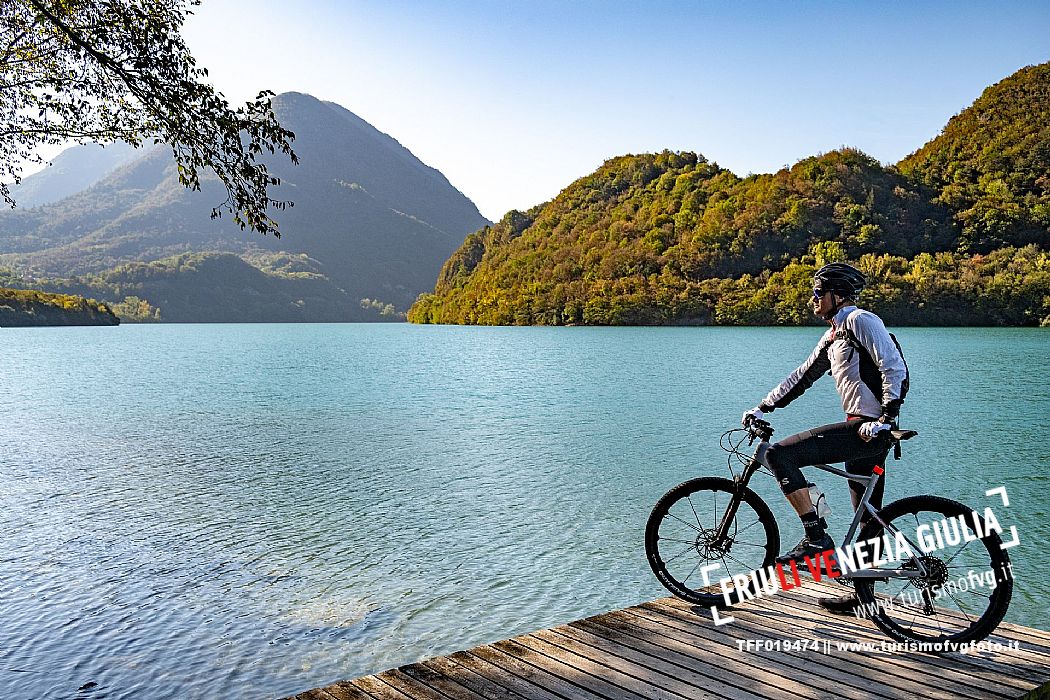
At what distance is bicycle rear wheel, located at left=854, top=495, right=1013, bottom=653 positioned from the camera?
4641mm

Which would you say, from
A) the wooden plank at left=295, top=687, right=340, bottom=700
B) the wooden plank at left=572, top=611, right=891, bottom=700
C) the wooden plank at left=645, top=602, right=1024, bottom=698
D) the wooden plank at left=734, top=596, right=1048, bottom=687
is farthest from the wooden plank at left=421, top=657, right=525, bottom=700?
the wooden plank at left=734, top=596, right=1048, bottom=687

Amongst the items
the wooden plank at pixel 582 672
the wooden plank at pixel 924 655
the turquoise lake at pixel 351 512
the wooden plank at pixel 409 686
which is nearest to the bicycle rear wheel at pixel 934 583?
the wooden plank at pixel 924 655

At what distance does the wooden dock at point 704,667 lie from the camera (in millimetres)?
4402

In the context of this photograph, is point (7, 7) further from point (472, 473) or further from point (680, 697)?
point (472, 473)

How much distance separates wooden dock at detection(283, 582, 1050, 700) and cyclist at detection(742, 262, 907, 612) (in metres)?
0.66

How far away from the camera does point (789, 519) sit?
12.0m

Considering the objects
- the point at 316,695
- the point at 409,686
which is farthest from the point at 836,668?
the point at 316,695

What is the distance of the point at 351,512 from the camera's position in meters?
12.7

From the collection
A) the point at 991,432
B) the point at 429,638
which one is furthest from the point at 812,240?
the point at 429,638

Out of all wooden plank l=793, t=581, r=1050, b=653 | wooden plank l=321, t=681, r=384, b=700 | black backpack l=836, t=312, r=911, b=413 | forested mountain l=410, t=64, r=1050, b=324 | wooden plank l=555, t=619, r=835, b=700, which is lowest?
wooden plank l=321, t=681, r=384, b=700

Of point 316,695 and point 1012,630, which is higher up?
point 1012,630

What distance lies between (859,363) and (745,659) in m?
1.96

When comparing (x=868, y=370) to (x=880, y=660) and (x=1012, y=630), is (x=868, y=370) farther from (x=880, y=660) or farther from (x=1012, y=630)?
(x=1012, y=630)

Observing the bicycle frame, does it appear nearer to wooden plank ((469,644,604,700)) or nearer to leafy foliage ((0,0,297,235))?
wooden plank ((469,644,604,700))
